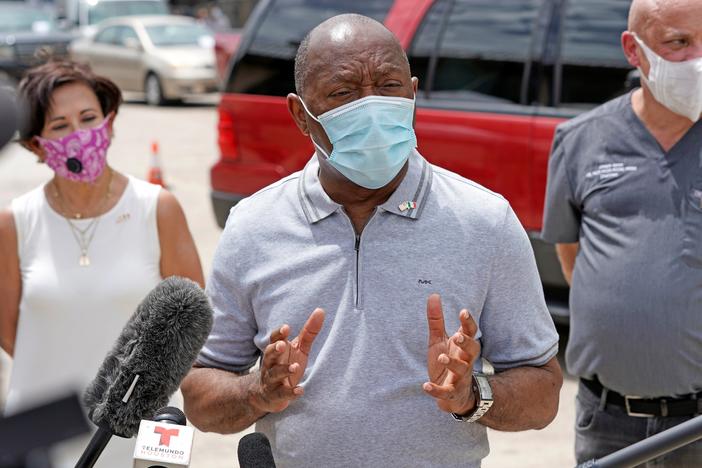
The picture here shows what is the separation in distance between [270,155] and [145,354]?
4945 millimetres

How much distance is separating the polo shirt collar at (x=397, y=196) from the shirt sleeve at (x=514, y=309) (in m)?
0.18

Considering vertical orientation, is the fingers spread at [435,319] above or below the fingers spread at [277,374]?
above

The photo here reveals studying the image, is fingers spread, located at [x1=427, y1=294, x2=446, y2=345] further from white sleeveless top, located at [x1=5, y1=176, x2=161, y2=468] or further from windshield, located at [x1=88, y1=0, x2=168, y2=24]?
windshield, located at [x1=88, y1=0, x2=168, y2=24]

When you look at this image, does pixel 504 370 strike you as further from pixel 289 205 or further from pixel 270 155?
pixel 270 155

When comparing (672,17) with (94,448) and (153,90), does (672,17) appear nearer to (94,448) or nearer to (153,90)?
(94,448)

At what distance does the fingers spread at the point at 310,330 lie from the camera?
80.4 inches

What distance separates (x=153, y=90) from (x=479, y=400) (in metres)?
18.6

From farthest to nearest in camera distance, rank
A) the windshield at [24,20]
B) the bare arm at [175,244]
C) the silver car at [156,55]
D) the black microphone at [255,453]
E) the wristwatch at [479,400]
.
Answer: the windshield at [24,20], the silver car at [156,55], the bare arm at [175,244], the wristwatch at [479,400], the black microphone at [255,453]

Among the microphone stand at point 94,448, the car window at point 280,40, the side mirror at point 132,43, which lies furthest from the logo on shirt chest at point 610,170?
A: the side mirror at point 132,43

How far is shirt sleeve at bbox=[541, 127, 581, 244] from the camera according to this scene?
3.37 meters

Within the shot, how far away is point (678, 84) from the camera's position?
10.4ft

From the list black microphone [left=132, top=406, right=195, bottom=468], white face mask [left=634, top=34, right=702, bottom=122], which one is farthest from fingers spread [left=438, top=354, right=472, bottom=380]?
white face mask [left=634, top=34, right=702, bottom=122]

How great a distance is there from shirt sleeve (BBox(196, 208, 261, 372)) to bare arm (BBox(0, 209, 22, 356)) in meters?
1.06

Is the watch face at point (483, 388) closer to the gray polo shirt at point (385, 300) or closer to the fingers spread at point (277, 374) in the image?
the gray polo shirt at point (385, 300)
